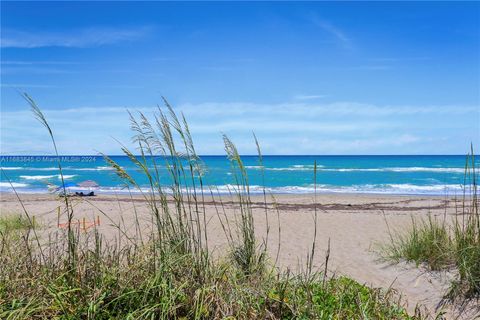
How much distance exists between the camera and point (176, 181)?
157 inches

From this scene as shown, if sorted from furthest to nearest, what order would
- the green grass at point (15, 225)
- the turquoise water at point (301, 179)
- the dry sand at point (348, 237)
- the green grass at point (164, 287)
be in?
1. the turquoise water at point (301, 179)
2. the dry sand at point (348, 237)
3. the green grass at point (15, 225)
4. the green grass at point (164, 287)

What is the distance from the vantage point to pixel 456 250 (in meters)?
5.54

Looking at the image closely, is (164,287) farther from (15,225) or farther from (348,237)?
(348,237)

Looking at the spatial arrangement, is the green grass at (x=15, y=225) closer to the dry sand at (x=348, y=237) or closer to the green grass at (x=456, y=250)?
the dry sand at (x=348, y=237)

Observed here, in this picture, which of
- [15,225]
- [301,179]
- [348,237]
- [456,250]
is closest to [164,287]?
[456,250]

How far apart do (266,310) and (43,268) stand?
75.5 inches

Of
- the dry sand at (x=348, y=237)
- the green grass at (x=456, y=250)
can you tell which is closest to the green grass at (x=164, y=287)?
the dry sand at (x=348, y=237)

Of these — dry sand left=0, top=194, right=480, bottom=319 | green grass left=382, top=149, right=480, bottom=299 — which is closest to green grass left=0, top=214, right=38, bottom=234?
dry sand left=0, top=194, right=480, bottom=319

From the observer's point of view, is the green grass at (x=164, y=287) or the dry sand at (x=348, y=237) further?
the dry sand at (x=348, y=237)

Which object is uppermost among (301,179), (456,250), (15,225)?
(15,225)

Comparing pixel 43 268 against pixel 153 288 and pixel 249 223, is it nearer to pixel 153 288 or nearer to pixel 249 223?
pixel 153 288

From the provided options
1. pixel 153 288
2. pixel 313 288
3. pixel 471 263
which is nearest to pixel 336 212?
pixel 471 263

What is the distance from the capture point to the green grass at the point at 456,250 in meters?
4.95

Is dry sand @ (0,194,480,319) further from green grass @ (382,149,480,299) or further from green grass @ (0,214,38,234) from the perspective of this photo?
green grass @ (0,214,38,234)
